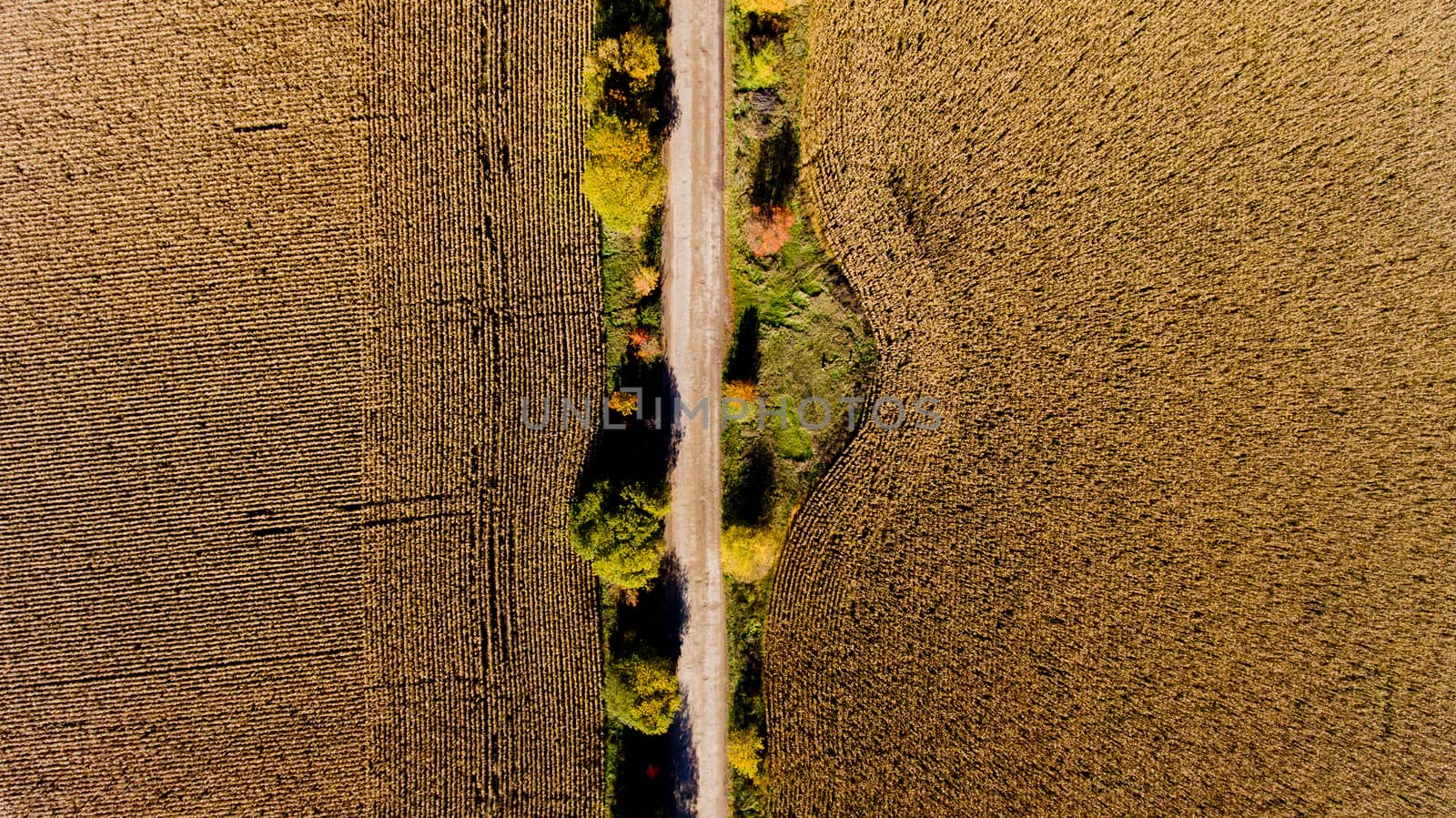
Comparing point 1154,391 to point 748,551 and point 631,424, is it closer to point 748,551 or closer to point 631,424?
point 748,551

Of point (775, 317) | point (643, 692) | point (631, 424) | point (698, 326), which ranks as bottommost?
point (643, 692)

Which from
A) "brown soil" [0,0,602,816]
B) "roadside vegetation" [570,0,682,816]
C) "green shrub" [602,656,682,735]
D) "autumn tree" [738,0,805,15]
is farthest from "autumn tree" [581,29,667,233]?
"green shrub" [602,656,682,735]

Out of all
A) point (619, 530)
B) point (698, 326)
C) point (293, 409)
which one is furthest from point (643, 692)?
point (293, 409)

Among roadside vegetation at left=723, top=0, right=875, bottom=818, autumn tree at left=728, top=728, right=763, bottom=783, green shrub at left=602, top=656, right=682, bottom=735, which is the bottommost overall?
autumn tree at left=728, top=728, right=763, bottom=783

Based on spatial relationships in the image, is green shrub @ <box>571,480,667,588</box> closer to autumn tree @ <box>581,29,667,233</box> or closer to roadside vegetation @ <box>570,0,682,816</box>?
roadside vegetation @ <box>570,0,682,816</box>

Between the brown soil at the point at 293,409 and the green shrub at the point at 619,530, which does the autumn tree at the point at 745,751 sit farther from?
the green shrub at the point at 619,530

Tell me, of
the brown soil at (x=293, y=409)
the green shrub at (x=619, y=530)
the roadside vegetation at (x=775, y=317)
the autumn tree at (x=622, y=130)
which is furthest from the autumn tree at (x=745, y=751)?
the autumn tree at (x=622, y=130)
